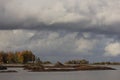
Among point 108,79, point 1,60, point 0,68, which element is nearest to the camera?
point 108,79

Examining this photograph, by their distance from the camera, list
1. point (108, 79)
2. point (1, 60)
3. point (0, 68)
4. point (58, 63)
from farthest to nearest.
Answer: point (1, 60), point (58, 63), point (0, 68), point (108, 79)

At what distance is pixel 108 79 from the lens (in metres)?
88.4

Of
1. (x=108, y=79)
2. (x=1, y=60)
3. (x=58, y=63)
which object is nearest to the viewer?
(x=108, y=79)

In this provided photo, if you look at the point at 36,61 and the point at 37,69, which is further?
the point at 36,61

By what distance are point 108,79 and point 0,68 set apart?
65.7m

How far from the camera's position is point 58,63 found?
177500 mm

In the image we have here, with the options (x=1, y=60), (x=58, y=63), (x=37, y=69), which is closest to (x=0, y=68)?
(x=37, y=69)

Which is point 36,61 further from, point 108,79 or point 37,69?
point 108,79

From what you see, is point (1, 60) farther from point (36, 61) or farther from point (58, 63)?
point (58, 63)

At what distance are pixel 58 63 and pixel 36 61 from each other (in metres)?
25.6

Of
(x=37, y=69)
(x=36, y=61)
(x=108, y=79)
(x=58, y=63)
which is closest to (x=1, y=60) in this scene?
(x=36, y=61)

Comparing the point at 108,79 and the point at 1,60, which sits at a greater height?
the point at 1,60

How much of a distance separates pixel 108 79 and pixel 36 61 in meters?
114

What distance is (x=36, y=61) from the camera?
655 ft
